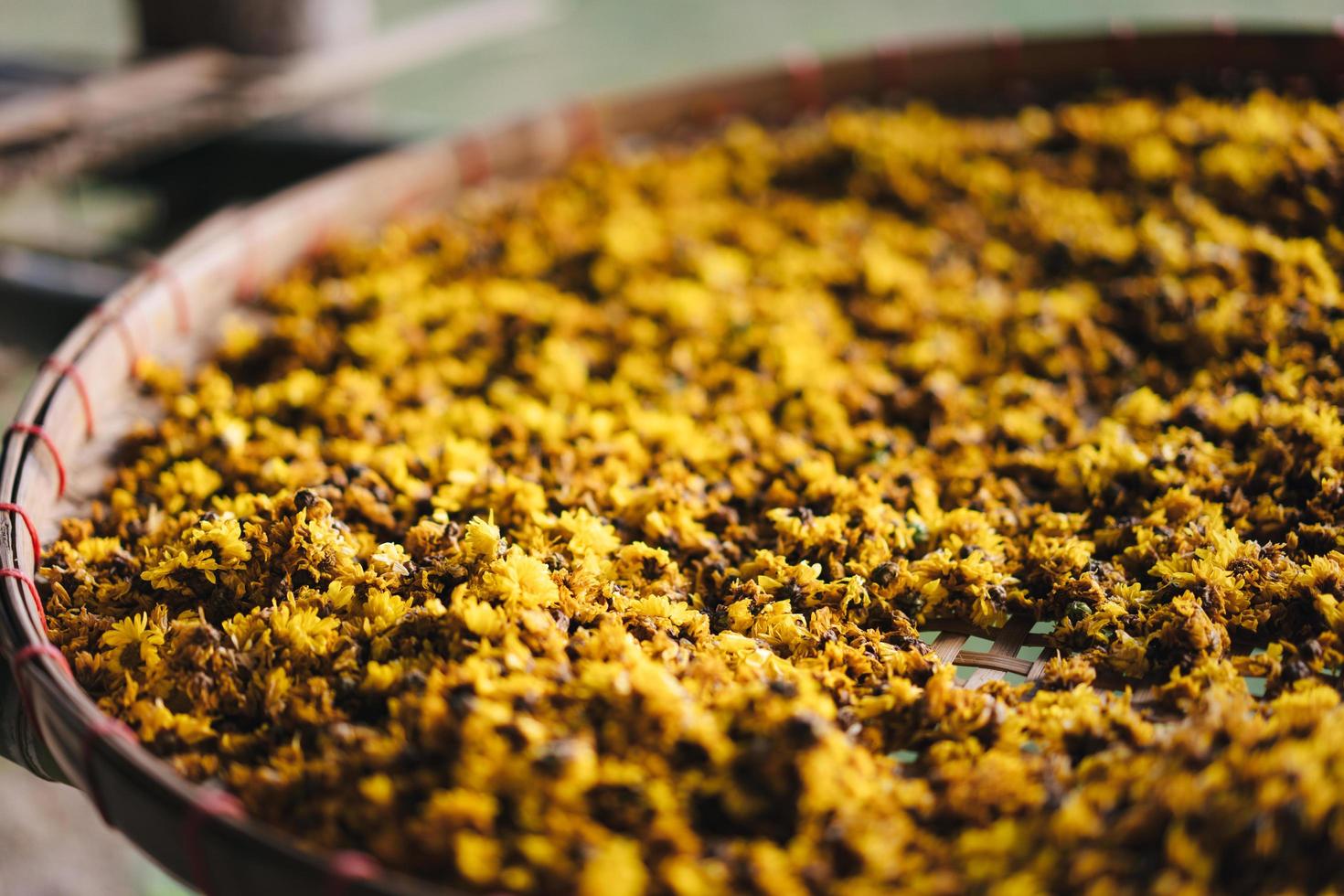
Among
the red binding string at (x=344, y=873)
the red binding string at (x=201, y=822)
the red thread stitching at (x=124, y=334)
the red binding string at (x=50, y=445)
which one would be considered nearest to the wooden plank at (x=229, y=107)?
the red thread stitching at (x=124, y=334)

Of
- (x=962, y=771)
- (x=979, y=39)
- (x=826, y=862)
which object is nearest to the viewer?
(x=826, y=862)

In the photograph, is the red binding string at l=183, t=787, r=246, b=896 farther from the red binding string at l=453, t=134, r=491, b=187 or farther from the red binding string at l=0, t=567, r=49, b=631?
the red binding string at l=453, t=134, r=491, b=187

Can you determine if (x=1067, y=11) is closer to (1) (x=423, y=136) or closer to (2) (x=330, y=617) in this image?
(1) (x=423, y=136)

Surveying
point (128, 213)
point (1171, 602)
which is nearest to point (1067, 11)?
point (128, 213)

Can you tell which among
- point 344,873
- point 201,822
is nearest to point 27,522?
point 201,822

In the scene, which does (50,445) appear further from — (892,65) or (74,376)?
(892,65)

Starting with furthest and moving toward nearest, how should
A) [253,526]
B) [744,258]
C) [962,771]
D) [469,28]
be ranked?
[469,28], [744,258], [253,526], [962,771]

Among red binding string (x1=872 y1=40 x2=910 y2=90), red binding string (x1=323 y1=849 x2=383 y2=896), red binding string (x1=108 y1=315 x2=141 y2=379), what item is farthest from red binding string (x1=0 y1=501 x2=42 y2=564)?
red binding string (x1=872 y1=40 x2=910 y2=90)
